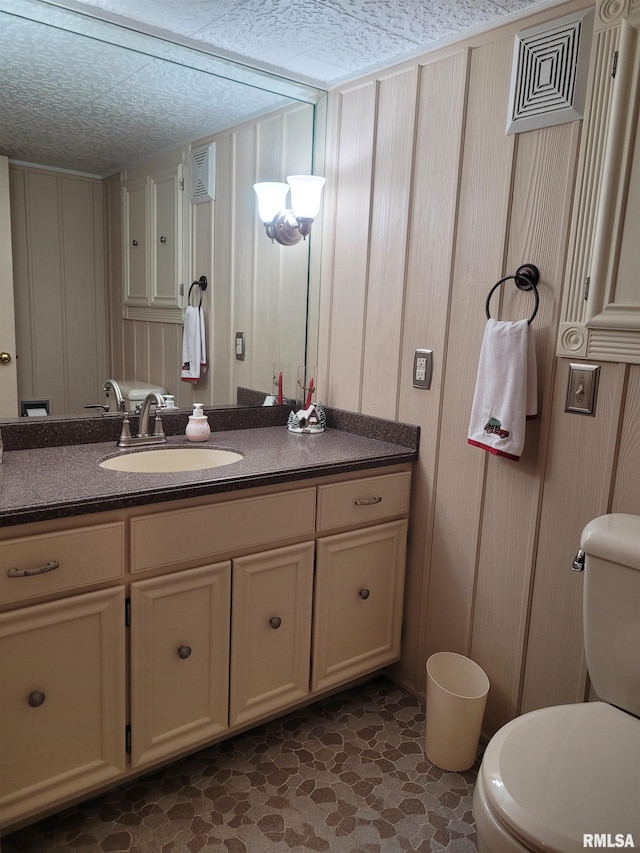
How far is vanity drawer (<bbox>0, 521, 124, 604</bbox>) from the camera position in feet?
4.53

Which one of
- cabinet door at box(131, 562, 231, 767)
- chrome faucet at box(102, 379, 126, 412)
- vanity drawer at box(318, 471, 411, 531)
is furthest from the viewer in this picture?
chrome faucet at box(102, 379, 126, 412)

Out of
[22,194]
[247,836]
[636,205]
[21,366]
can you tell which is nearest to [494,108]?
[636,205]

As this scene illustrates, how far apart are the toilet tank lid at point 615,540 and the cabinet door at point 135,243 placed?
59.5 inches

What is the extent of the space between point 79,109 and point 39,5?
27 cm

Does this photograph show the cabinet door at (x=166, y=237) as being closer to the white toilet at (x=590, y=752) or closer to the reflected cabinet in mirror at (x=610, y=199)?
the reflected cabinet in mirror at (x=610, y=199)

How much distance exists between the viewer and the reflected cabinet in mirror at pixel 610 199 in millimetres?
1514

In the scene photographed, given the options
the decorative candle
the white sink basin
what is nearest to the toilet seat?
the white sink basin

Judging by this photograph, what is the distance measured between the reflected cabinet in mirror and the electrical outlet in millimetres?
529

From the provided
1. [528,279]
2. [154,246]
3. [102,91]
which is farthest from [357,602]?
[102,91]

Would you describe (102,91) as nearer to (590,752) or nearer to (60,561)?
(60,561)

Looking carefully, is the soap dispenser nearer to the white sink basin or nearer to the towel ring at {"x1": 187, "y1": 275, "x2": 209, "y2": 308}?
the white sink basin

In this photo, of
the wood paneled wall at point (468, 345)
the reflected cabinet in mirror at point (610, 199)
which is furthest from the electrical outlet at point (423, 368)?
the reflected cabinet in mirror at point (610, 199)

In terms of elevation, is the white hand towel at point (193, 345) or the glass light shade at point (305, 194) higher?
the glass light shade at point (305, 194)

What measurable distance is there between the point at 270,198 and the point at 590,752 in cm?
195
